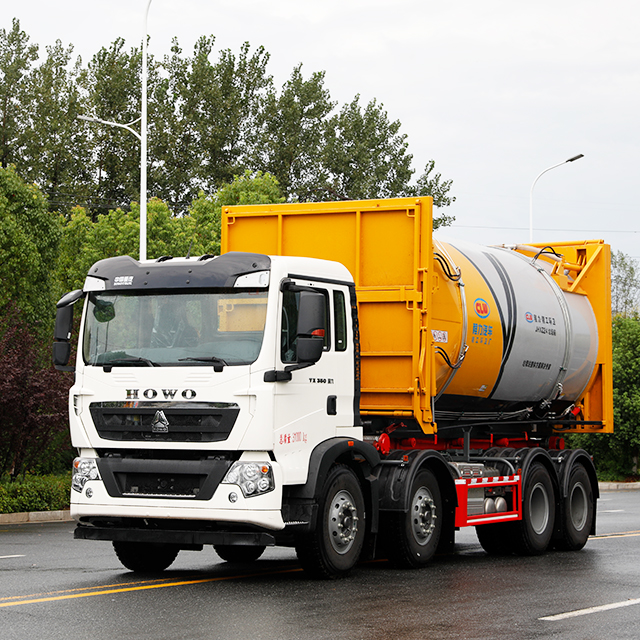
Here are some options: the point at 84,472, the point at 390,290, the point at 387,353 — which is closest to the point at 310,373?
the point at 387,353

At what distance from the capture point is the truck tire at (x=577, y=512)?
47.7 ft

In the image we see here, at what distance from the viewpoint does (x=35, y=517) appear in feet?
66.2

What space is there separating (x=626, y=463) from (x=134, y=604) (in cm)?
3198

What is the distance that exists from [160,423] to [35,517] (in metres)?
11.2

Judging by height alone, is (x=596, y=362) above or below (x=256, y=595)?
above

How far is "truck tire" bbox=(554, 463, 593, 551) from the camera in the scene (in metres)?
14.5

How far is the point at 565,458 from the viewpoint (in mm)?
14789

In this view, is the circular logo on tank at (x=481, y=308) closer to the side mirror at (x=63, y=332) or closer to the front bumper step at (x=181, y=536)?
the front bumper step at (x=181, y=536)

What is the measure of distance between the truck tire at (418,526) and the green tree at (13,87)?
144 ft

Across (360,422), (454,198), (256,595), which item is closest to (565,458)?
(360,422)

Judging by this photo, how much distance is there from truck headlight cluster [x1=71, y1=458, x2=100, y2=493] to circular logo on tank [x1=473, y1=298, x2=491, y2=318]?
15.6ft

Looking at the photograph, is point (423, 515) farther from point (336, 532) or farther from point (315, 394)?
point (315, 394)

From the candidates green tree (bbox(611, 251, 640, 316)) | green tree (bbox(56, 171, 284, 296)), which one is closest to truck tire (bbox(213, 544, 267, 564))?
green tree (bbox(56, 171, 284, 296))

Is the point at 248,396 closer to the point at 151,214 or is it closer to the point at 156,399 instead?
the point at 156,399
